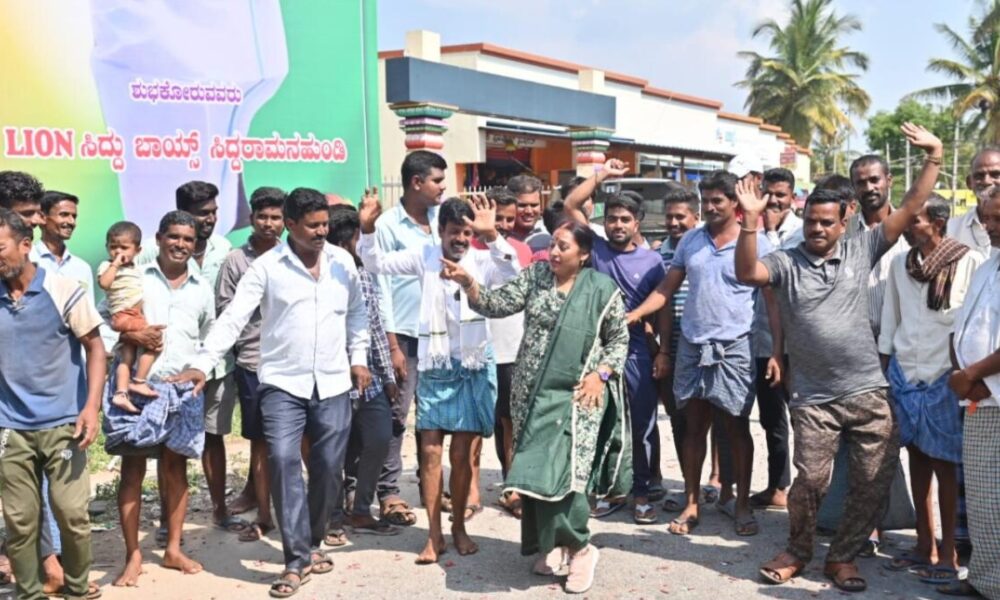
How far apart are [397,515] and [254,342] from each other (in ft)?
4.18

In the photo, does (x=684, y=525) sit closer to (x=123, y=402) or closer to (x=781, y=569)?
(x=781, y=569)

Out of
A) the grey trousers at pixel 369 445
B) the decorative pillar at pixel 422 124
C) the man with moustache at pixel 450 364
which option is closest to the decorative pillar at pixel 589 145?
the decorative pillar at pixel 422 124

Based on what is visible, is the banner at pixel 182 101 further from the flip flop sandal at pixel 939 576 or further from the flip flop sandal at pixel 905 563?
the flip flop sandal at pixel 939 576

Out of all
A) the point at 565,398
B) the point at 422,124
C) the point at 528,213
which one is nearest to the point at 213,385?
the point at 565,398

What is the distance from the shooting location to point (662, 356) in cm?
548

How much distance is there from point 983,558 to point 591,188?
266 cm

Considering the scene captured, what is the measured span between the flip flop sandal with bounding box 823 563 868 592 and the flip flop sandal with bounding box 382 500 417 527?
2.27m

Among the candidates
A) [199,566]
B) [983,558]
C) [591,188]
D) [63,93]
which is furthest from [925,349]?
[63,93]

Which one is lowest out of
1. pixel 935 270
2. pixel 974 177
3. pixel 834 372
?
pixel 834 372

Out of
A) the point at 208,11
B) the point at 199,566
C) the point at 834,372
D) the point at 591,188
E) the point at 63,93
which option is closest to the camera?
the point at 834,372

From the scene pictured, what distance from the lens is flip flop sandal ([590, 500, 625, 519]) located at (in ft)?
18.1

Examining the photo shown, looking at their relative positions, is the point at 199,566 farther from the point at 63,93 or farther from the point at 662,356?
the point at 63,93

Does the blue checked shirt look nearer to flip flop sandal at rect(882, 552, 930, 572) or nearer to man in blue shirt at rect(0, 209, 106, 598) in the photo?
man in blue shirt at rect(0, 209, 106, 598)

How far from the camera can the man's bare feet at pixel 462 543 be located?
4.94 m
